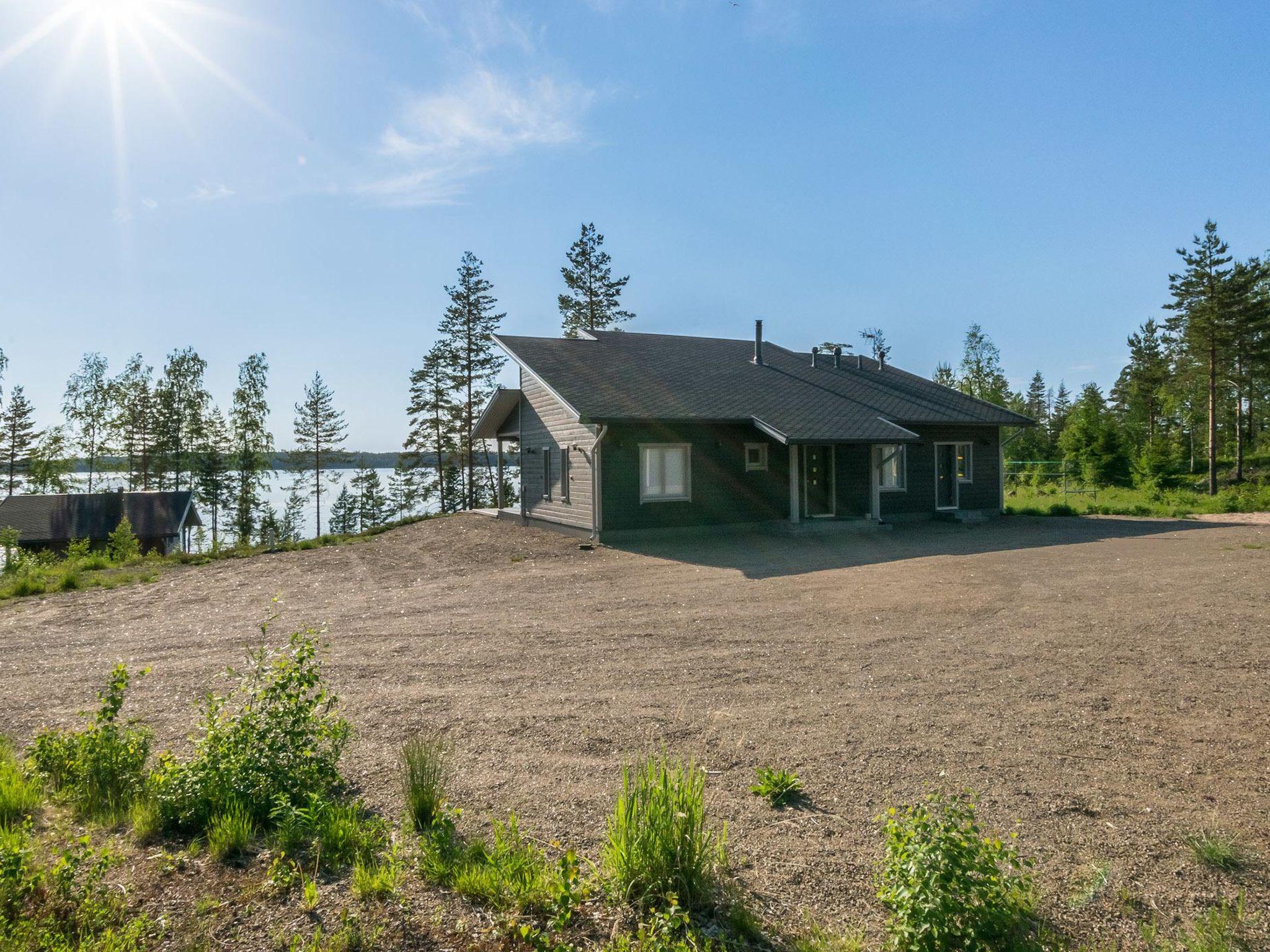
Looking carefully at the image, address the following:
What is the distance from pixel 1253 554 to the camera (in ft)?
41.0

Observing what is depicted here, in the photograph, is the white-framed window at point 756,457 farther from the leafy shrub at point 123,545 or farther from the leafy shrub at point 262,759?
the leafy shrub at point 123,545

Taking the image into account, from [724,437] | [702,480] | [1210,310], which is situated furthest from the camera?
[1210,310]

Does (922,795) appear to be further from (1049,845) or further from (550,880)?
(550,880)

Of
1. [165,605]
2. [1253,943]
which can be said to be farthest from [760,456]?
[1253,943]

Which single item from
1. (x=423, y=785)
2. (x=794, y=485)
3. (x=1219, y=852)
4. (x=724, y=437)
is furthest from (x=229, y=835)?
(x=794, y=485)

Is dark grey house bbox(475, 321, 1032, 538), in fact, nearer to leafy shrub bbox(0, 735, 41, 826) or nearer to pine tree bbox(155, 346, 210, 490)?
leafy shrub bbox(0, 735, 41, 826)

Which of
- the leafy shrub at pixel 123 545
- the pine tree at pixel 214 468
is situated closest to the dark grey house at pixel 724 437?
the leafy shrub at pixel 123 545

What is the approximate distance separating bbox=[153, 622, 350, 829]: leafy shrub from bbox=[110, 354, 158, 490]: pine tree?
4112cm

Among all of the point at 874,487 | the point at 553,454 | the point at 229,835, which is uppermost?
the point at 553,454

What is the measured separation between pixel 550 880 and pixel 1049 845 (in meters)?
2.29

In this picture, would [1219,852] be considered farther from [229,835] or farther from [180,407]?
[180,407]

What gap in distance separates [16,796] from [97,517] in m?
38.5

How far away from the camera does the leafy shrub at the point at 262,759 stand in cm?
370

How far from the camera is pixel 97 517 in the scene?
34938mm
